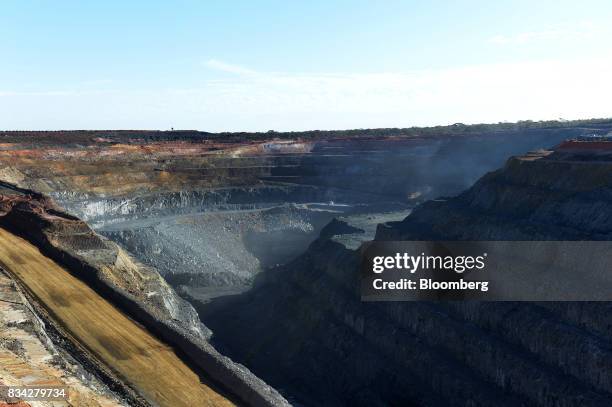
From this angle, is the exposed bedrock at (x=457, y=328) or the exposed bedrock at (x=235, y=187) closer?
the exposed bedrock at (x=457, y=328)

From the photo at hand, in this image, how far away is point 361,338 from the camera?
3441cm

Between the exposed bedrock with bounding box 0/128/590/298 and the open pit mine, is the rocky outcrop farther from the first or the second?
the exposed bedrock with bounding box 0/128/590/298

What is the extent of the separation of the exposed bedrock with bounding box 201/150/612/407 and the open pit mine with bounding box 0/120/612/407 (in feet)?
0.30

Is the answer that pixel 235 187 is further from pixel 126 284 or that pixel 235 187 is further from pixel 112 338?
pixel 112 338

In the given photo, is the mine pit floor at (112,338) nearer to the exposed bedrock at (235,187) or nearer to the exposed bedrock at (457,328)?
the exposed bedrock at (457,328)

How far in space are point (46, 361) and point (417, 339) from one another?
18531 mm

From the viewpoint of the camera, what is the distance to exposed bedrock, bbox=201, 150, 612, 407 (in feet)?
→ 77.9

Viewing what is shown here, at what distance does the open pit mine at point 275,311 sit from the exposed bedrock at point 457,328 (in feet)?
0.30

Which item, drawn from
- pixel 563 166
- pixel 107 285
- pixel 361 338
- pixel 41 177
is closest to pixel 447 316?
pixel 361 338

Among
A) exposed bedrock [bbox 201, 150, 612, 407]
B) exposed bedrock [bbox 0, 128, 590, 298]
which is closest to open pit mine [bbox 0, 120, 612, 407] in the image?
exposed bedrock [bbox 201, 150, 612, 407]

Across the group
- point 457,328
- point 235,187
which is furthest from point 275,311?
point 235,187

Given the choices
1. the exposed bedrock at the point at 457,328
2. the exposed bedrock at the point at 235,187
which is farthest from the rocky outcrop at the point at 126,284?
the exposed bedrock at the point at 235,187

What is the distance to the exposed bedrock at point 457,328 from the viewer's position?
2375 cm

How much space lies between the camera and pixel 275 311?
1730 inches
